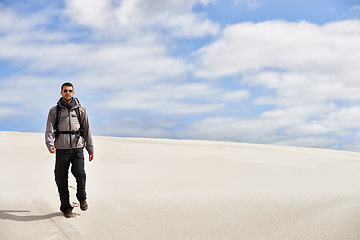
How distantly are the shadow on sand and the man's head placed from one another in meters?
1.97

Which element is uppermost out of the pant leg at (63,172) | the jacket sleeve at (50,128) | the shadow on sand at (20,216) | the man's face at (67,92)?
the man's face at (67,92)

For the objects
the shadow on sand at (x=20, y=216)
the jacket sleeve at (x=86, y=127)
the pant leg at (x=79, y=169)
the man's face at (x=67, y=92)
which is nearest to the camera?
the shadow on sand at (x=20, y=216)

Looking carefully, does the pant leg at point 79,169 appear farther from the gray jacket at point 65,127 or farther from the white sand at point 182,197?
the white sand at point 182,197

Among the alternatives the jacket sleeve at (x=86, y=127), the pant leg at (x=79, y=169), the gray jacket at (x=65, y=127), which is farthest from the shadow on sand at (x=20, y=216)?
the jacket sleeve at (x=86, y=127)

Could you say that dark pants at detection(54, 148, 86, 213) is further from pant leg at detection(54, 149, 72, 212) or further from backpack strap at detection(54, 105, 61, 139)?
backpack strap at detection(54, 105, 61, 139)

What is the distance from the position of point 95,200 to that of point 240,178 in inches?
145

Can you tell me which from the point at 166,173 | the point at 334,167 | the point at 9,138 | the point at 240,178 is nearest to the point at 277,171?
the point at 240,178

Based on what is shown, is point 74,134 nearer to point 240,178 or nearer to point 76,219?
point 76,219

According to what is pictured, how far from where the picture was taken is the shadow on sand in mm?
5867

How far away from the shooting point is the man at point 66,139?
237 inches

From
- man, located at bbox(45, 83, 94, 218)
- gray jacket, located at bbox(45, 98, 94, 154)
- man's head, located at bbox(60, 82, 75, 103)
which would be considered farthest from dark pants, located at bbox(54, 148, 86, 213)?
man's head, located at bbox(60, 82, 75, 103)

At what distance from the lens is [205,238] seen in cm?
489

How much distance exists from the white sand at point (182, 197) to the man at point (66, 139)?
46cm

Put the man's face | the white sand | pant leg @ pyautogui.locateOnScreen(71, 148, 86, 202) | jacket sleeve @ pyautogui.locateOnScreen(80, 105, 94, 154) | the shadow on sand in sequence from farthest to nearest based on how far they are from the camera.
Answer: jacket sleeve @ pyautogui.locateOnScreen(80, 105, 94, 154)
pant leg @ pyautogui.locateOnScreen(71, 148, 86, 202)
the man's face
the shadow on sand
the white sand
